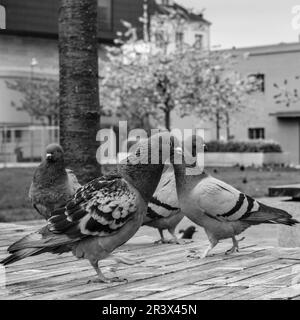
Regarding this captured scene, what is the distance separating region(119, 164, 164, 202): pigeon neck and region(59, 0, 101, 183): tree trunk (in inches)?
126

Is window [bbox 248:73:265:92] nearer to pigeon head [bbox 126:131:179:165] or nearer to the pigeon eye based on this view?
pigeon head [bbox 126:131:179:165]

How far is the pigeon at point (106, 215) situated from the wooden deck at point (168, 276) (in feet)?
0.75

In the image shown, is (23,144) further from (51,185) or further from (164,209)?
(51,185)

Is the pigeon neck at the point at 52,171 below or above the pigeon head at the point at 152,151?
below

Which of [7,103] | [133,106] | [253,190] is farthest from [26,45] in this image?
[253,190]

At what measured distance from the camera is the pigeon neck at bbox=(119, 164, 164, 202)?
3922 mm

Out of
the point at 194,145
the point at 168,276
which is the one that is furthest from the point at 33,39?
the point at 168,276

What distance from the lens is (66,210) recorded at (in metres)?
4.05

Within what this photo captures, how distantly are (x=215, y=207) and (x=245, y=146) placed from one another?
26.6m

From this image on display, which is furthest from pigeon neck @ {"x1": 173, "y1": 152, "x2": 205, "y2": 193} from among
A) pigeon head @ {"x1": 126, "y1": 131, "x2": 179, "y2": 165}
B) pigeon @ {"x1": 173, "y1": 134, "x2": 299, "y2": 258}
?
pigeon head @ {"x1": 126, "y1": 131, "x2": 179, "y2": 165}

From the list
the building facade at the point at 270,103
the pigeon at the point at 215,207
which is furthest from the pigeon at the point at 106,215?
the building facade at the point at 270,103

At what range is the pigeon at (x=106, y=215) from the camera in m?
3.87

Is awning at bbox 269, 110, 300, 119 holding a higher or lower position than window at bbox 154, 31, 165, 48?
lower

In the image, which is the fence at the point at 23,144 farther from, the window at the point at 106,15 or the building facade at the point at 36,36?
the window at the point at 106,15
